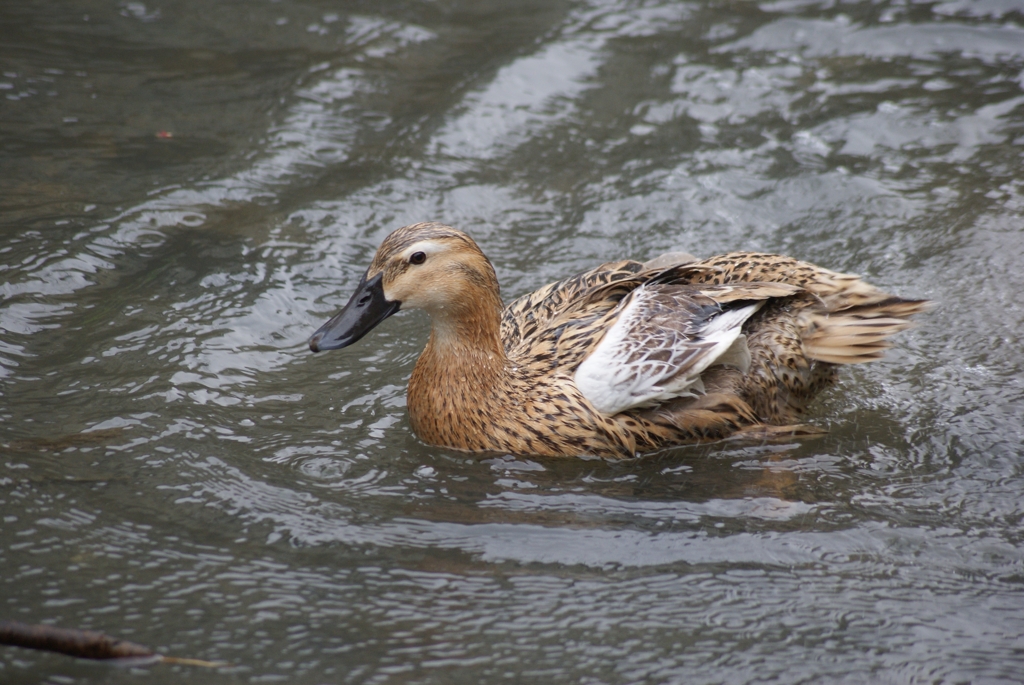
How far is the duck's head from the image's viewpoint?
4.84 metres

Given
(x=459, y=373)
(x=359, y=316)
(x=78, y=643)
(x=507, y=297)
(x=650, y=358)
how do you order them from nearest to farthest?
(x=78, y=643) < (x=359, y=316) < (x=650, y=358) < (x=459, y=373) < (x=507, y=297)

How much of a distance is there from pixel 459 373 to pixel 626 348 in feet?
2.97

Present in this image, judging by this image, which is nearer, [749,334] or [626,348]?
[626,348]

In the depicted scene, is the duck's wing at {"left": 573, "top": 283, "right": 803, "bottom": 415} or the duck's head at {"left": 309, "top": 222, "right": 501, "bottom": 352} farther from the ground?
the duck's head at {"left": 309, "top": 222, "right": 501, "bottom": 352}

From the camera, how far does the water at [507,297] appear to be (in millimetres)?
3756

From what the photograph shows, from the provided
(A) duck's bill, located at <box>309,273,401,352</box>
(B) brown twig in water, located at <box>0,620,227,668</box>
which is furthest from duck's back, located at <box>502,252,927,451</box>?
(B) brown twig in water, located at <box>0,620,227,668</box>

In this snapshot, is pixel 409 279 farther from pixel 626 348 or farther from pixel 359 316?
pixel 626 348

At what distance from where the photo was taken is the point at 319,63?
28.1ft

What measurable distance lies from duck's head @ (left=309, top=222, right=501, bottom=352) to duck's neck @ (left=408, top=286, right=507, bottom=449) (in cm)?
13

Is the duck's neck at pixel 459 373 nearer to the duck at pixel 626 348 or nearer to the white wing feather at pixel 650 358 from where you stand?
the duck at pixel 626 348

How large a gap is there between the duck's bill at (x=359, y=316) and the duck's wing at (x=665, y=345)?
1102mm

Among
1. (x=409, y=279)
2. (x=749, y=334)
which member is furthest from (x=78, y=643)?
(x=749, y=334)

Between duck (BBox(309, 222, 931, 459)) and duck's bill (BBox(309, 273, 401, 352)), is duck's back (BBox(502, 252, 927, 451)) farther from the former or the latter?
duck's bill (BBox(309, 273, 401, 352))

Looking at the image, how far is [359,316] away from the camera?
15.9 ft
